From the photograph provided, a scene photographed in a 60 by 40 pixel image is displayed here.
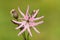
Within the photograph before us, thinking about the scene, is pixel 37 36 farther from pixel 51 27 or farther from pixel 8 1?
pixel 8 1

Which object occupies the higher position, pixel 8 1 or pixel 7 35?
pixel 8 1

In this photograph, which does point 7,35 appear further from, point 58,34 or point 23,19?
point 23,19

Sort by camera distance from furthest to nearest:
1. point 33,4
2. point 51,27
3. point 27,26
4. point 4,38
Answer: point 33,4 → point 51,27 → point 4,38 → point 27,26

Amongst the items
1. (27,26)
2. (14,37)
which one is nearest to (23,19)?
(27,26)

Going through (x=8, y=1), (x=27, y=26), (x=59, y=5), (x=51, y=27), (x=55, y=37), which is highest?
(x=8, y=1)

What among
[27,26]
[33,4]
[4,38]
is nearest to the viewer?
[27,26]

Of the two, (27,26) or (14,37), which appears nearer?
(27,26)
